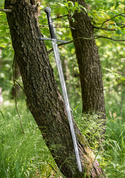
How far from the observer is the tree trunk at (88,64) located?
2627 millimetres

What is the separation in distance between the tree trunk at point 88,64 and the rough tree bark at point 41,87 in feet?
3.79

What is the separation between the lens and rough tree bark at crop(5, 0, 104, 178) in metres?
1.53

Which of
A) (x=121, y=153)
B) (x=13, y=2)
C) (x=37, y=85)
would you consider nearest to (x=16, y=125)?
(x=37, y=85)

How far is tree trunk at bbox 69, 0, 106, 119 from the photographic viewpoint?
263 centimetres

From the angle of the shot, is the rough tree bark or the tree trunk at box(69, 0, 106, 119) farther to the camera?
the tree trunk at box(69, 0, 106, 119)

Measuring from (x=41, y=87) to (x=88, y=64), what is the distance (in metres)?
1.29

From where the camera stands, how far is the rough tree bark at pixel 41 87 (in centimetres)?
153

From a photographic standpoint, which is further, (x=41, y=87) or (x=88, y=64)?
(x=88, y=64)

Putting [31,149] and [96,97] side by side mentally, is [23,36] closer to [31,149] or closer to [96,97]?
[31,149]

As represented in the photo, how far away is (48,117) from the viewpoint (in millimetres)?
1591

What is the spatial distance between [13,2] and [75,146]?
1.35 m

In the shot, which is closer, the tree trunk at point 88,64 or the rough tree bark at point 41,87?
the rough tree bark at point 41,87

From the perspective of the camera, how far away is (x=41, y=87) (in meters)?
1.57

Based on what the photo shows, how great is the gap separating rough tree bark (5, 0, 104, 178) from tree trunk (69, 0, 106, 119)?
1155mm
